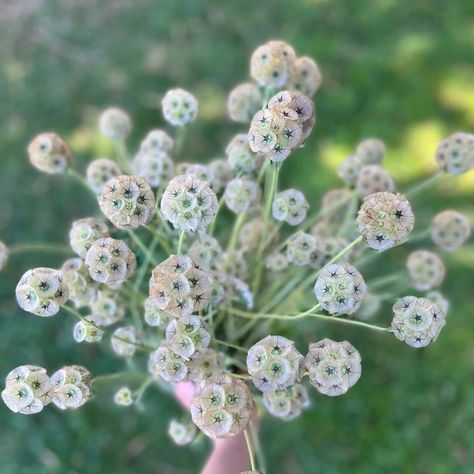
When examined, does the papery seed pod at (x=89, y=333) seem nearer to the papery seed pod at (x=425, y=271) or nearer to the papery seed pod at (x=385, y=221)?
the papery seed pod at (x=385, y=221)

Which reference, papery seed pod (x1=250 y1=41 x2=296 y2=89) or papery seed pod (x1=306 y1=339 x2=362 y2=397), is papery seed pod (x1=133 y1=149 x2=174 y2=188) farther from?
papery seed pod (x1=306 y1=339 x2=362 y2=397)

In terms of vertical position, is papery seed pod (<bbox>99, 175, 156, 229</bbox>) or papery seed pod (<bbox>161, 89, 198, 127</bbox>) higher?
papery seed pod (<bbox>161, 89, 198, 127</bbox>)

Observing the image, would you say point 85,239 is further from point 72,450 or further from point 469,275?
point 469,275

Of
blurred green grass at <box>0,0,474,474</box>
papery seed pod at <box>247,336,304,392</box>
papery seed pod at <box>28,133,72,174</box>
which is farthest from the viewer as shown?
blurred green grass at <box>0,0,474,474</box>

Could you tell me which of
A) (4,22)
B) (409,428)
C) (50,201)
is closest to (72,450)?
(50,201)

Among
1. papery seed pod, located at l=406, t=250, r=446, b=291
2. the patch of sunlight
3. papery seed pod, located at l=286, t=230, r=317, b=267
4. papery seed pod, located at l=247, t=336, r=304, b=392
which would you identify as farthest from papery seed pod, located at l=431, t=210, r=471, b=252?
the patch of sunlight

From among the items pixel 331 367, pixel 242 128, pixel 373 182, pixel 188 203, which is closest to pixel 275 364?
pixel 331 367
